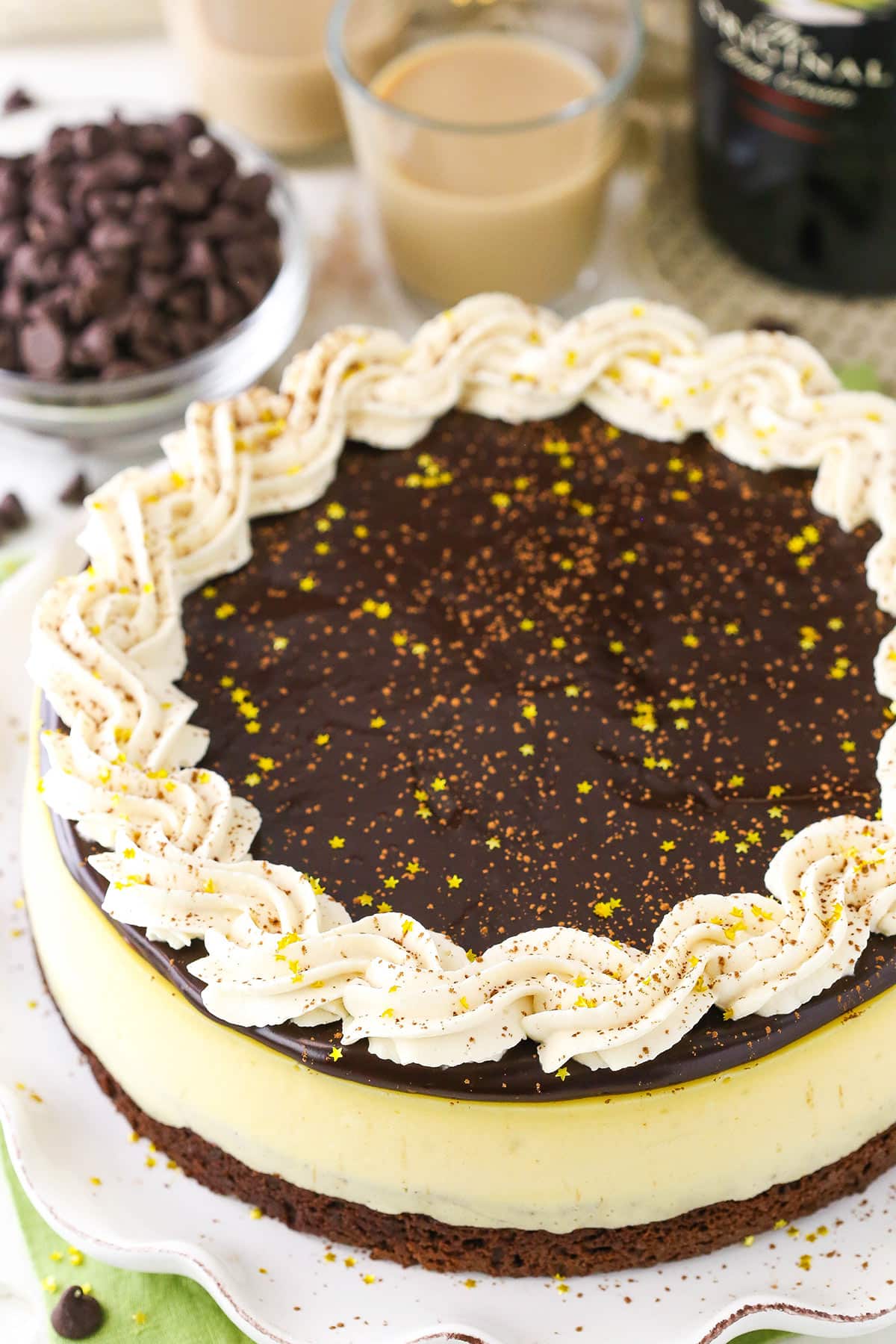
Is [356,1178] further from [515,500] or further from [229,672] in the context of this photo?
[515,500]

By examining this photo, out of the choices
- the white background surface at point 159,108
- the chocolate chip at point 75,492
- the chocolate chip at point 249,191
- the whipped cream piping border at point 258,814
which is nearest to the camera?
the whipped cream piping border at point 258,814

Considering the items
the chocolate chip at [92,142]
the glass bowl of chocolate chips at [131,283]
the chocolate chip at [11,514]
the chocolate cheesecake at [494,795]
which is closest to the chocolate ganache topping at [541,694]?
the chocolate cheesecake at [494,795]

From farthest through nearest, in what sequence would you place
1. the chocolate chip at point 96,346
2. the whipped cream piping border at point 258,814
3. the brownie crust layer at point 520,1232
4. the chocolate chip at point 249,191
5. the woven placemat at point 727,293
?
the woven placemat at point 727,293 → the chocolate chip at point 249,191 → the chocolate chip at point 96,346 → the brownie crust layer at point 520,1232 → the whipped cream piping border at point 258,814

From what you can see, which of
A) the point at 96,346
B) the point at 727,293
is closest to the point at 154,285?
the point at 96,346

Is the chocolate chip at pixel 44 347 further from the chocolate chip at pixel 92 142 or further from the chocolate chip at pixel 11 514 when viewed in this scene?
the chocolate chip at pixel 92 142

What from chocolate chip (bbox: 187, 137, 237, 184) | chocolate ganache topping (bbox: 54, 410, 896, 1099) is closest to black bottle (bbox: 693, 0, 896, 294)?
chocolate ganache topping (bbox: 54, 410, 896, 1099)

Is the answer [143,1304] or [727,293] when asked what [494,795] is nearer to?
[143,1304]

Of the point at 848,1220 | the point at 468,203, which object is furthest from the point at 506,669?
the point at 468,203
